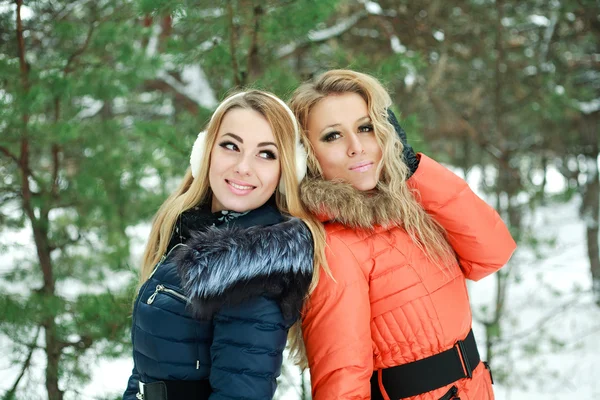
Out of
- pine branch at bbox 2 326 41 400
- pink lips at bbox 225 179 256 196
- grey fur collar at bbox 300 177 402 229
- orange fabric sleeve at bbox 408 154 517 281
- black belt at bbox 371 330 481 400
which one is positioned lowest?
black belt at bbox 371 330 481 400

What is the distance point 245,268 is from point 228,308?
5.4 inches

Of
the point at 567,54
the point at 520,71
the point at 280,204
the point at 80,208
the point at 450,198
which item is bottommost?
the point at 567,54

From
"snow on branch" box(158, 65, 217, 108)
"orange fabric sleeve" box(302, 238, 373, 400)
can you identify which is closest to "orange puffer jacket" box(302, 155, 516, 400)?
"orange fabric sleeve" box(302, 238, 373, 400)

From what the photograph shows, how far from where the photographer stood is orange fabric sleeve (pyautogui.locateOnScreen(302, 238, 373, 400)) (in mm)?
1875

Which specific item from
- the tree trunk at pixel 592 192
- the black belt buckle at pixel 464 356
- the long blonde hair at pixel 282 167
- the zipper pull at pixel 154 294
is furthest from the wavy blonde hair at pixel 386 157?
the tree trunk at pixel 592 192

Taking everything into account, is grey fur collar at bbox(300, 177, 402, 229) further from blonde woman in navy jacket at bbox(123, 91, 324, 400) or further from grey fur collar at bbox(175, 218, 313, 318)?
grey fur collar at bbox(175, 218, 313, 318)

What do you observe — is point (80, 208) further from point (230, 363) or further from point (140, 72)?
point (230, 363)

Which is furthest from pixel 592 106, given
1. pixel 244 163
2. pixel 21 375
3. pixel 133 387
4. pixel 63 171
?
pixel 21 375

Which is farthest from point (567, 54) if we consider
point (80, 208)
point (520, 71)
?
point (80, 208)

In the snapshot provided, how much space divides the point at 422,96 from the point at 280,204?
15.3 feet

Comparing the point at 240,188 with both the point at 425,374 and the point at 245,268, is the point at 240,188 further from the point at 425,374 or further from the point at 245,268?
the point at 425,374

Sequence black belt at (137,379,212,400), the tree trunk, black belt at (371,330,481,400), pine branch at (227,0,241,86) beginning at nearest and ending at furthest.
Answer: black belt at (137,379,212,400) < black belt at (371,330,481,400) < pine branch at (227,0,241,86) < the tree trunk

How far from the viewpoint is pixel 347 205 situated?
203cm

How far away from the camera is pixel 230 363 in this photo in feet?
5.43
